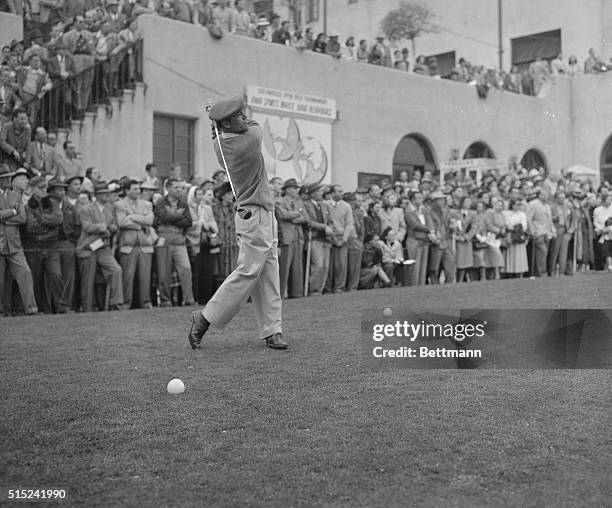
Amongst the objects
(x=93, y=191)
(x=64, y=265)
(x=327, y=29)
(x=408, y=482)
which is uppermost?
(x=327, y=29)

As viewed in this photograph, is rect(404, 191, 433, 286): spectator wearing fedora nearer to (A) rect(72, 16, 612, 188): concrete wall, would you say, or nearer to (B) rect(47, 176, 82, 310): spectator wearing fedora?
(A) rect(72, 16, 612, 188): concrete wall

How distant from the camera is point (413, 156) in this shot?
1075 inches

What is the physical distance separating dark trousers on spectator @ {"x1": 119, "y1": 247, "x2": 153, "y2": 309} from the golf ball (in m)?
→ 7.59

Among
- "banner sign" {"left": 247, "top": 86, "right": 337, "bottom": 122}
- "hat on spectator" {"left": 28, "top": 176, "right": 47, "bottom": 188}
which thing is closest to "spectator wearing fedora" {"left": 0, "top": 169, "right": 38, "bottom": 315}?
"hat on spectator" {"left": 28, "top": 176, "right": 47, "bottom": 188}

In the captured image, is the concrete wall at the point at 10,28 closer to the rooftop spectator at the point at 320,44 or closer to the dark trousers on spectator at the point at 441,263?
the rooftop spectator at the point at 320,44

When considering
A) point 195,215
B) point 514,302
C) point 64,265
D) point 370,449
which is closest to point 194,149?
point 195,215

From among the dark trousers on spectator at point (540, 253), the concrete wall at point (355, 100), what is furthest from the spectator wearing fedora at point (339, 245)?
the dark trousers on spectator at point (540, 253)

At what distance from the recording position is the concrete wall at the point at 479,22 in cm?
3116

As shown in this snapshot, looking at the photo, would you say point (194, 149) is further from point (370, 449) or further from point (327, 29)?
point (370, 449)

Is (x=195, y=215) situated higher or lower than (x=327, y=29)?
lower

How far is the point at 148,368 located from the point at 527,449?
3417 mm

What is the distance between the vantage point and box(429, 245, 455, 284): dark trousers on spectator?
18.7 m

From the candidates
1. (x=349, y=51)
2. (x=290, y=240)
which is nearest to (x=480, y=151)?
(x=349, y=51)

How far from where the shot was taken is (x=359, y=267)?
17094 mm
